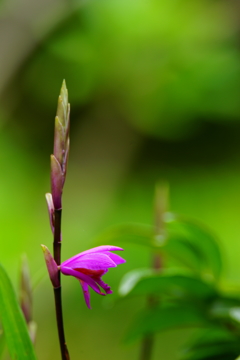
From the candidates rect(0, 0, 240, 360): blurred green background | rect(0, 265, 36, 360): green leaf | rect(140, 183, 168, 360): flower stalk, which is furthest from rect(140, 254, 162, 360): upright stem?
rect(0, 0, 240, 360): blurred green background

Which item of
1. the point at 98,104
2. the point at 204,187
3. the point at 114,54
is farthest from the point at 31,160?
the point at 204,187

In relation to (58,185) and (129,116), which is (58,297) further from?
(129,116)

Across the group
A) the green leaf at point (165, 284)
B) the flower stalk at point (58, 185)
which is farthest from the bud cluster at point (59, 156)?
the green leaf at point (165, 284)

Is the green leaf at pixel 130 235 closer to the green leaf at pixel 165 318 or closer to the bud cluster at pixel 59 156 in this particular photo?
the green leaf at pixel 165 318

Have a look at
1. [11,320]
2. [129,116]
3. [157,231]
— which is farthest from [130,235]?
[129,116]

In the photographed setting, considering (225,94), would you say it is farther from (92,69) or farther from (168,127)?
(92,69)

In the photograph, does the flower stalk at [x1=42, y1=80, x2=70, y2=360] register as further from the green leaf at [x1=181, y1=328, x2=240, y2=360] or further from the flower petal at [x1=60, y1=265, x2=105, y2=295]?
the green leaf at [x1=181, y1=328, x2=240, y2=360]
